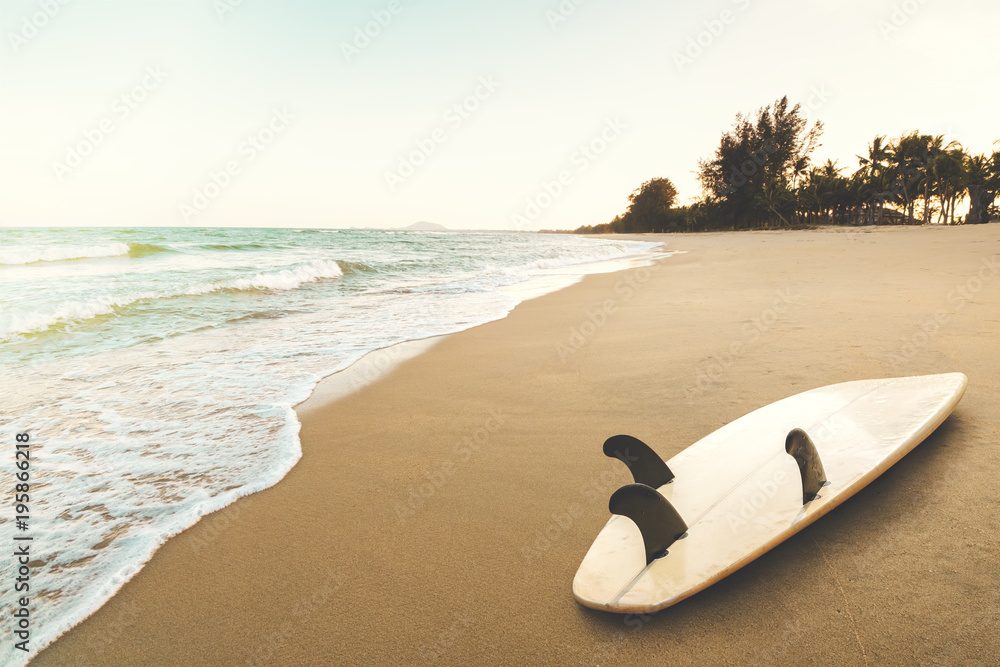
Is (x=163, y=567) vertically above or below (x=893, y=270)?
below

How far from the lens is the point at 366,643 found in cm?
125

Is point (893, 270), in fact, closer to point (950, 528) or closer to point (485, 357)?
point (485, 357)

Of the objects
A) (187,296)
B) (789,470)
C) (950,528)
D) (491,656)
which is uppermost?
(187,296)

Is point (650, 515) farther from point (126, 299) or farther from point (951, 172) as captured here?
point (951, 172)

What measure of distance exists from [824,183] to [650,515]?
1763 inches

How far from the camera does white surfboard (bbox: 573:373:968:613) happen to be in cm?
125

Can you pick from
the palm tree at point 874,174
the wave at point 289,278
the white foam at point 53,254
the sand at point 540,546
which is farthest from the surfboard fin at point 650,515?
the palm tree at point 874,174

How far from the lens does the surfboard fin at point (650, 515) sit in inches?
50.2

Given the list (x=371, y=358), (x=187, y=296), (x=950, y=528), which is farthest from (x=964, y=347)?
(x=187, y=296)

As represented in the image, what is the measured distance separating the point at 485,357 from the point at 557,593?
2.73 metres

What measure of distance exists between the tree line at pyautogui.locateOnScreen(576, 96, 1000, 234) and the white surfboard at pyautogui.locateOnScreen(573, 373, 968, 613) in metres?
41.6

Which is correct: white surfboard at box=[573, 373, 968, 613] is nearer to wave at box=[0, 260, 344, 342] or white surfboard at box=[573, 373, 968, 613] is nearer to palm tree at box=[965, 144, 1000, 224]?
wave at box=[0, 260, 344, 342]

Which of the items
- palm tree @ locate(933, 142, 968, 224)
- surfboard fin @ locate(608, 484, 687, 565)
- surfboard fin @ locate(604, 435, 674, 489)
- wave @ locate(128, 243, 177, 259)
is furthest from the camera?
palm tree @ locate(933, 142, 968, 224)

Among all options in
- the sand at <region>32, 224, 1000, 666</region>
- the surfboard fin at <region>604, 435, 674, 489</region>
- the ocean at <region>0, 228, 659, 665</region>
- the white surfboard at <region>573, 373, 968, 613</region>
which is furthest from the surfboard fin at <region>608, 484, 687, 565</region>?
the ocean at <region>0, 228, 659, 665</region>
